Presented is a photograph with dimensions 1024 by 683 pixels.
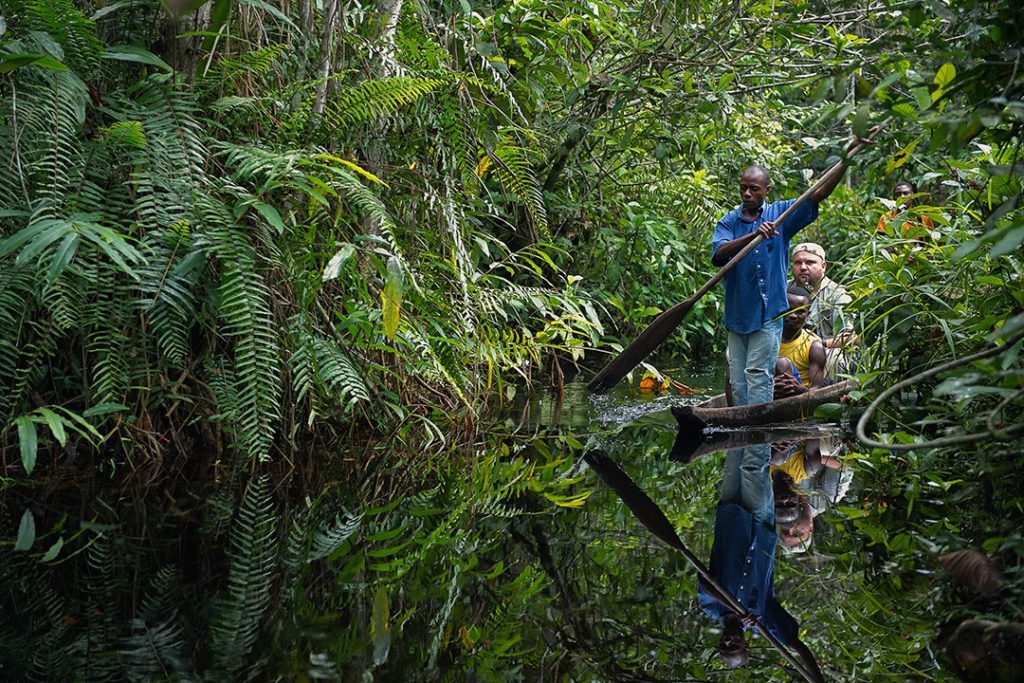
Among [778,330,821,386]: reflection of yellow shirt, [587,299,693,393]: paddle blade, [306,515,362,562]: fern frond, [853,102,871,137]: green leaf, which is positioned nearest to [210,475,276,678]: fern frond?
[306,515,362,562]: fern frond

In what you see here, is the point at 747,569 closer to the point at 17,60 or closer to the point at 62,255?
the point at 62,255

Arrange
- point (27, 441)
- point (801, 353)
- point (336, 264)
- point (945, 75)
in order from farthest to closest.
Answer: point (801, 353)
point (336, 264)
point (27, 441)
point (945, 75)

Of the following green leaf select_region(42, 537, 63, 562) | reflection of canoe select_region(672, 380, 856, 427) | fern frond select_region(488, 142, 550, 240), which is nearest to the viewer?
green leaf select_region(42, 537, 63, 562)

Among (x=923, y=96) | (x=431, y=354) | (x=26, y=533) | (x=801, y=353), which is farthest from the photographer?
(x=801, y=353)

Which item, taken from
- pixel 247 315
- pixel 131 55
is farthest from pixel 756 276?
pixel 131 55

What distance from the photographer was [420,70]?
16.1 feet

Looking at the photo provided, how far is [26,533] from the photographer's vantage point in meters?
3.50

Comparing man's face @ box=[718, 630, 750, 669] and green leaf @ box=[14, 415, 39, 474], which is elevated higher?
man's face @ box=[718, 630, 750, 669]

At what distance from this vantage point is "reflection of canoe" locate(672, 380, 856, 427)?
623 cm

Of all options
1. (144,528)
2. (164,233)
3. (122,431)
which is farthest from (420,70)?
(144,528)

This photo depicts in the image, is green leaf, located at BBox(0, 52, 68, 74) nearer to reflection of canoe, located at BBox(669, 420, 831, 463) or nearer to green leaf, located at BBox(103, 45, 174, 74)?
green leaf, located at BBox(103, 45, 174, 74)

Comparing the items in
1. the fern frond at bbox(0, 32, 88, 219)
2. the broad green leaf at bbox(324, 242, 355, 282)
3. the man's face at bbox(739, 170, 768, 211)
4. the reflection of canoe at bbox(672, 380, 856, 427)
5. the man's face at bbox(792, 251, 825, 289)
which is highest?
the fern frond at bbox(0, 32, 88, 219)

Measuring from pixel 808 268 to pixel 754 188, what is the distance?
142 centimetres

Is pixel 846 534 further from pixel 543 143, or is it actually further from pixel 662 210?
pixel 662 210
